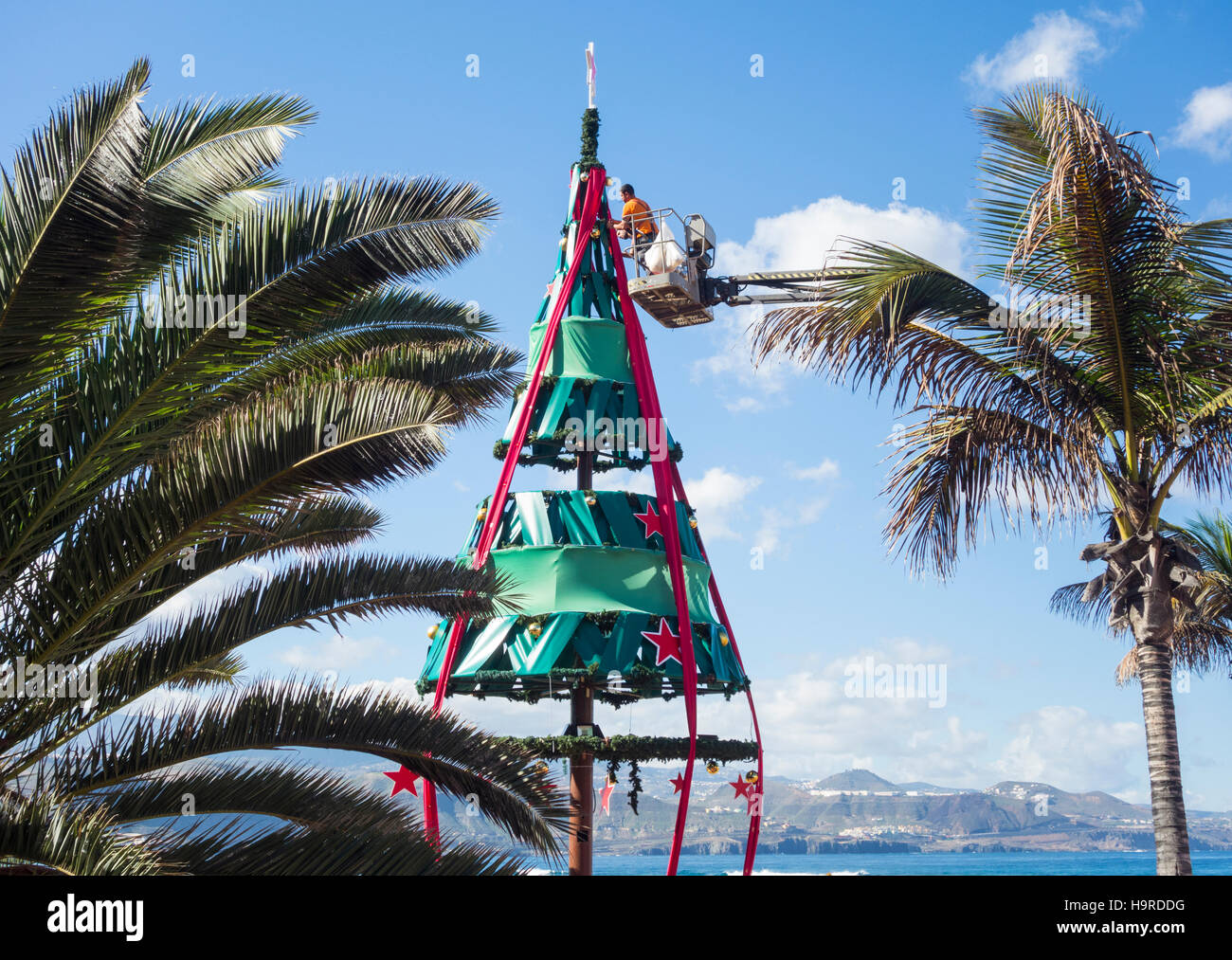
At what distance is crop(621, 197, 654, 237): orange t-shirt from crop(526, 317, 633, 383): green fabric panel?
1.73 m

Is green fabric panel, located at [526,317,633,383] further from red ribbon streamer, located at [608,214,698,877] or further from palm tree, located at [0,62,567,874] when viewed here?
palm tree, located at [0,62,567,874]

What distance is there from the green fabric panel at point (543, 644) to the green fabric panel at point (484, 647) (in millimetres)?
186

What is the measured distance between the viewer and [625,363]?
17812mm

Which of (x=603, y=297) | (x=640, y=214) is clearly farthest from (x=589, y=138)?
(x=603, y=297)

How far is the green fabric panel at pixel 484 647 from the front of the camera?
51.9 ft

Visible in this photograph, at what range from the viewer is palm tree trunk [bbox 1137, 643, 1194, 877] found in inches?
397

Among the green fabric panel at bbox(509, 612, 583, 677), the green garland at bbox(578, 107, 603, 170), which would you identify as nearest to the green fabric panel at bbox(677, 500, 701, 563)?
the green fabric panel at bbox(509, 612, 583, 677)

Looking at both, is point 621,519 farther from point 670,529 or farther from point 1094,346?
point 1094,346

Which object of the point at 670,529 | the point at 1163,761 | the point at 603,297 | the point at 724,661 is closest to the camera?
the point at 1163,761

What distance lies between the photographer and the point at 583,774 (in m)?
15.6

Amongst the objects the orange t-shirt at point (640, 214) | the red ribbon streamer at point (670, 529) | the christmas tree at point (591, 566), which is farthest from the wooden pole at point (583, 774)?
the orange t-shirt at point (640, 214)

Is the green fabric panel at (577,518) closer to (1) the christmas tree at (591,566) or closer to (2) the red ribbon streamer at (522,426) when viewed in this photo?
(1) the christmas tree at (591,566)

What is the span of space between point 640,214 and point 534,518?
5.32 meters
